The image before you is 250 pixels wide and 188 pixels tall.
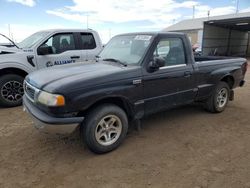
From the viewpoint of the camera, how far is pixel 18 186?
2.82 m

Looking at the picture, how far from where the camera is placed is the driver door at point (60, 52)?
20.1ft

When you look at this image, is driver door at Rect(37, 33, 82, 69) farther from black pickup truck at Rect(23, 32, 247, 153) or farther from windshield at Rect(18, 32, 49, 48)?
black pickup truck at Rect(23, 32, 247, 153)

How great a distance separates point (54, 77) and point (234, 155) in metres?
2.93

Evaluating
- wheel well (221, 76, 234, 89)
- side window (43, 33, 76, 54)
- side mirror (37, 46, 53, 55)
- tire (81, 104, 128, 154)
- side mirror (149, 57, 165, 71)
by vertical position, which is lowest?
tire (81, 104, 128, 154)

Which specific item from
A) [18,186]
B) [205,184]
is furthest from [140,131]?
[18,186]

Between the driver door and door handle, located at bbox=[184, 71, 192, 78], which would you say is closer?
door handle, located at bbox=[184, 71, 192, 78]

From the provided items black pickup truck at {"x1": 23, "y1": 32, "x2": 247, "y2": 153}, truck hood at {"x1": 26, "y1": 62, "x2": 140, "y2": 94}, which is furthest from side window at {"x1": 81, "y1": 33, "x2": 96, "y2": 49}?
truck hood at {"x1": 26, "y1": 62, "x2": 140, "y2": 94}

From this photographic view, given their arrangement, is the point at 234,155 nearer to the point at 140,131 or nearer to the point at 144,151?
the point at 144,151

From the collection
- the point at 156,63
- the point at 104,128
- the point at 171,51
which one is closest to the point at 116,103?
the point at 104,128

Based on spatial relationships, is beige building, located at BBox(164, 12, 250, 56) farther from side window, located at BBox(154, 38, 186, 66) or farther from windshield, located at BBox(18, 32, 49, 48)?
side window, located at BBox(154, 38, 186, 66)

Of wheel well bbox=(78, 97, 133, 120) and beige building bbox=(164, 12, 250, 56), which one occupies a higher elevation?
beige building bbox=(164, 12, 250, 56)

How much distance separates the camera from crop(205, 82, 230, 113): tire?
5176mm

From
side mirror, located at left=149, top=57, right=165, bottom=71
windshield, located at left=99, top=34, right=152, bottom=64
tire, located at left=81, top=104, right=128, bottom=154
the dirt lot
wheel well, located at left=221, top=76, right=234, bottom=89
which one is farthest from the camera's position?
wheel well, located at left=221, top=76, right=234, bottom=89

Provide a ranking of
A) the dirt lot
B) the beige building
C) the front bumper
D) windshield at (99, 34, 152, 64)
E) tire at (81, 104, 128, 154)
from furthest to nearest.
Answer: the beige building < windshield at (99, 34, 152, 64) < tire at (81, 104, 128, 154) < the front bumper < the dirt lot
